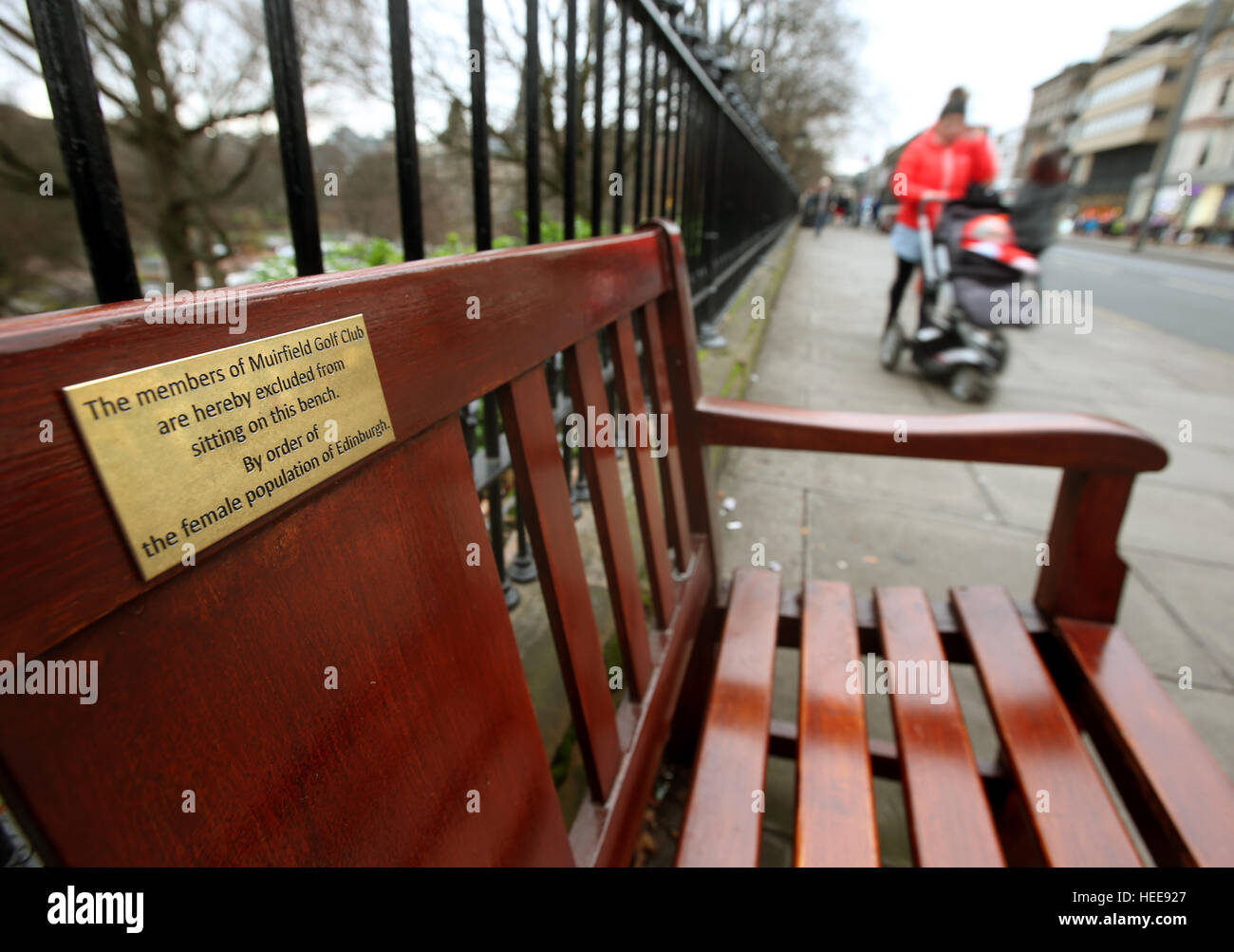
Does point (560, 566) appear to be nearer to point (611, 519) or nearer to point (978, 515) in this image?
point (611, 519)

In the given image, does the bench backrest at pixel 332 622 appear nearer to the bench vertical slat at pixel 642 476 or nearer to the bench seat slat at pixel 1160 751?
the bench vertical slat at pixel 642 476

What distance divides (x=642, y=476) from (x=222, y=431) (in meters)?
0.80

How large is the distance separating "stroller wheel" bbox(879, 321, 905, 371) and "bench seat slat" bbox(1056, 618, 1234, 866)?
13.1 ft

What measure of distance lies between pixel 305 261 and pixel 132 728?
667 mm

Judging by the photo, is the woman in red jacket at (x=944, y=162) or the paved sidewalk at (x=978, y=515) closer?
the paved sidewalk at (x=978, y=515)

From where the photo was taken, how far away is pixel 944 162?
4.36 meters

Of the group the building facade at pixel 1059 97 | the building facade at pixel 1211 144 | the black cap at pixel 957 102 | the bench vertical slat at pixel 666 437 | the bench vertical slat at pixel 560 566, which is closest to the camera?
the bench vertical slat at pixel 560 566

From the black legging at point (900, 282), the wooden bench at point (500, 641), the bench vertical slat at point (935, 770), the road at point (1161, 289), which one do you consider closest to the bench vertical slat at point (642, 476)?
the wooden bench at point (500, 641)

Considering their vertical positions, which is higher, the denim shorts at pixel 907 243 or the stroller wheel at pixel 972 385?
the denim shorts at pixel 907 243

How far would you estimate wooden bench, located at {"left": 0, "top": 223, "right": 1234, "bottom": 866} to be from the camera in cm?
32

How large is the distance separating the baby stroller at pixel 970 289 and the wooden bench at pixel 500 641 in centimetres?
319

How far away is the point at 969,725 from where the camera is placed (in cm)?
186

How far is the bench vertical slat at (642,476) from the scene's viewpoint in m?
1.10

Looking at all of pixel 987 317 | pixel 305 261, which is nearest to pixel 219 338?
pixel 305 261
